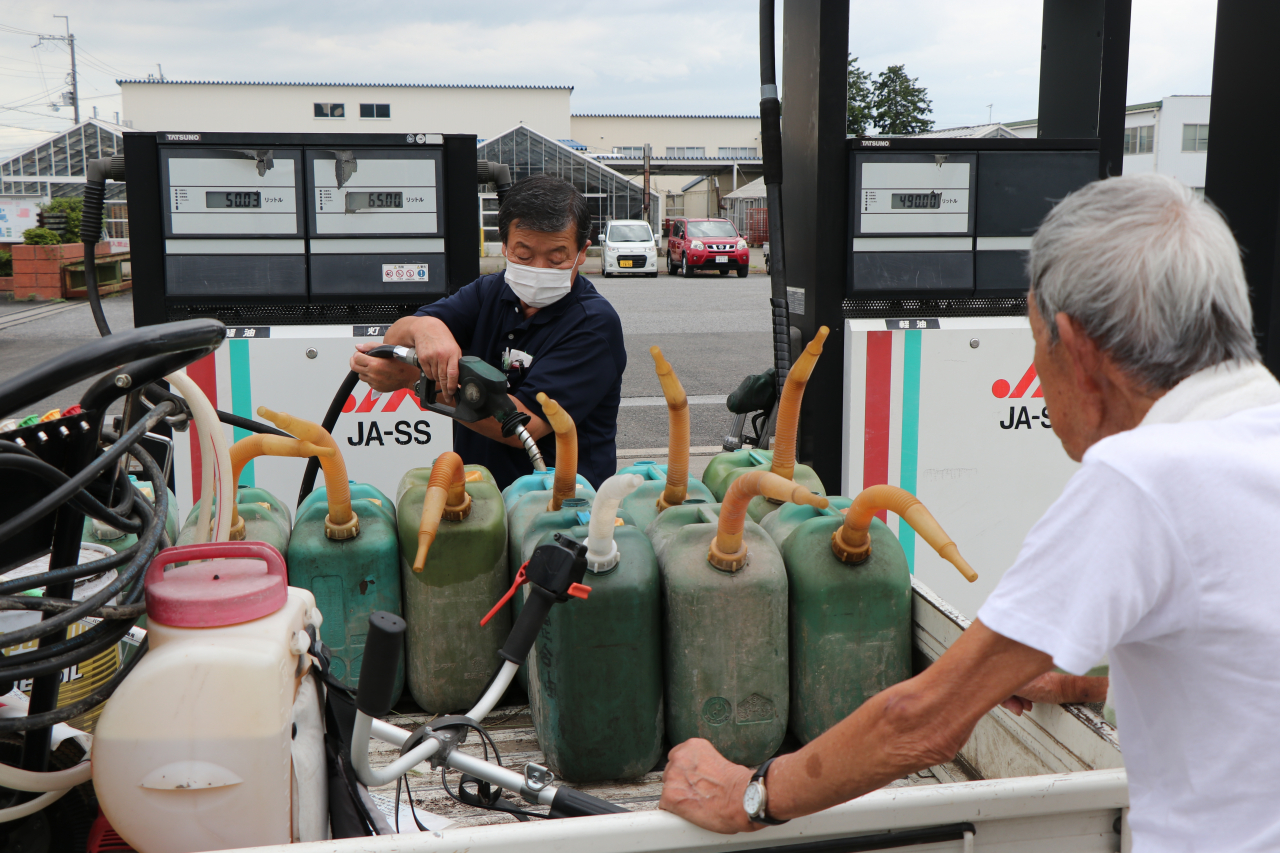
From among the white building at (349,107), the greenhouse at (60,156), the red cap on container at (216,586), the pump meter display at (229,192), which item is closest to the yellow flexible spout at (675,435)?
the red cap on container at (216,586)

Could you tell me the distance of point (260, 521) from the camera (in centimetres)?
230

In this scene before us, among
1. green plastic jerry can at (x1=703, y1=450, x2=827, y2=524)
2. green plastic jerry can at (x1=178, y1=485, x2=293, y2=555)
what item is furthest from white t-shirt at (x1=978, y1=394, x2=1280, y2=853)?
green plastic jerry can at (x1=178, y1=485, x2=293, y2=555)

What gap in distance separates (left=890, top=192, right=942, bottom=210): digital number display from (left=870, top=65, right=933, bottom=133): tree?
26.4 m

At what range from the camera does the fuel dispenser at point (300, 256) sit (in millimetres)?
4051

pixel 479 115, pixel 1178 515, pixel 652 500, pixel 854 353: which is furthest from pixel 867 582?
pixel 479 115

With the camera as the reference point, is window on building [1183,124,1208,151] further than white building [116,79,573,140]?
No

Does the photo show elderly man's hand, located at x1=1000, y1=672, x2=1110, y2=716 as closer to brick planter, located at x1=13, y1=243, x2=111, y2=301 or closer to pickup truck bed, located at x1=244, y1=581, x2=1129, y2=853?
pickup truck bed, located at x1=244, y1=581, x2=1129, y2=853

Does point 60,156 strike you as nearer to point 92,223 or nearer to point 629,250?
point 629,250

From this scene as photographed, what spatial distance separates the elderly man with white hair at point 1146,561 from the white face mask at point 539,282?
1955 millimetres

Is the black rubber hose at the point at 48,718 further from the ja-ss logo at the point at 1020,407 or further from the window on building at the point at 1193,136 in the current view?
the window on building at the point at 1193,136

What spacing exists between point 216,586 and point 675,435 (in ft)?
3.47

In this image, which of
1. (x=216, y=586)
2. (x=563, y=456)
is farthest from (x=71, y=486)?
(x=563, y=456)

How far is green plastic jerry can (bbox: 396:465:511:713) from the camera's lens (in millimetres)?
2320

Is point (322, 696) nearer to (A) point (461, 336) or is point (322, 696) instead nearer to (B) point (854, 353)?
(A) point (461, 336)
